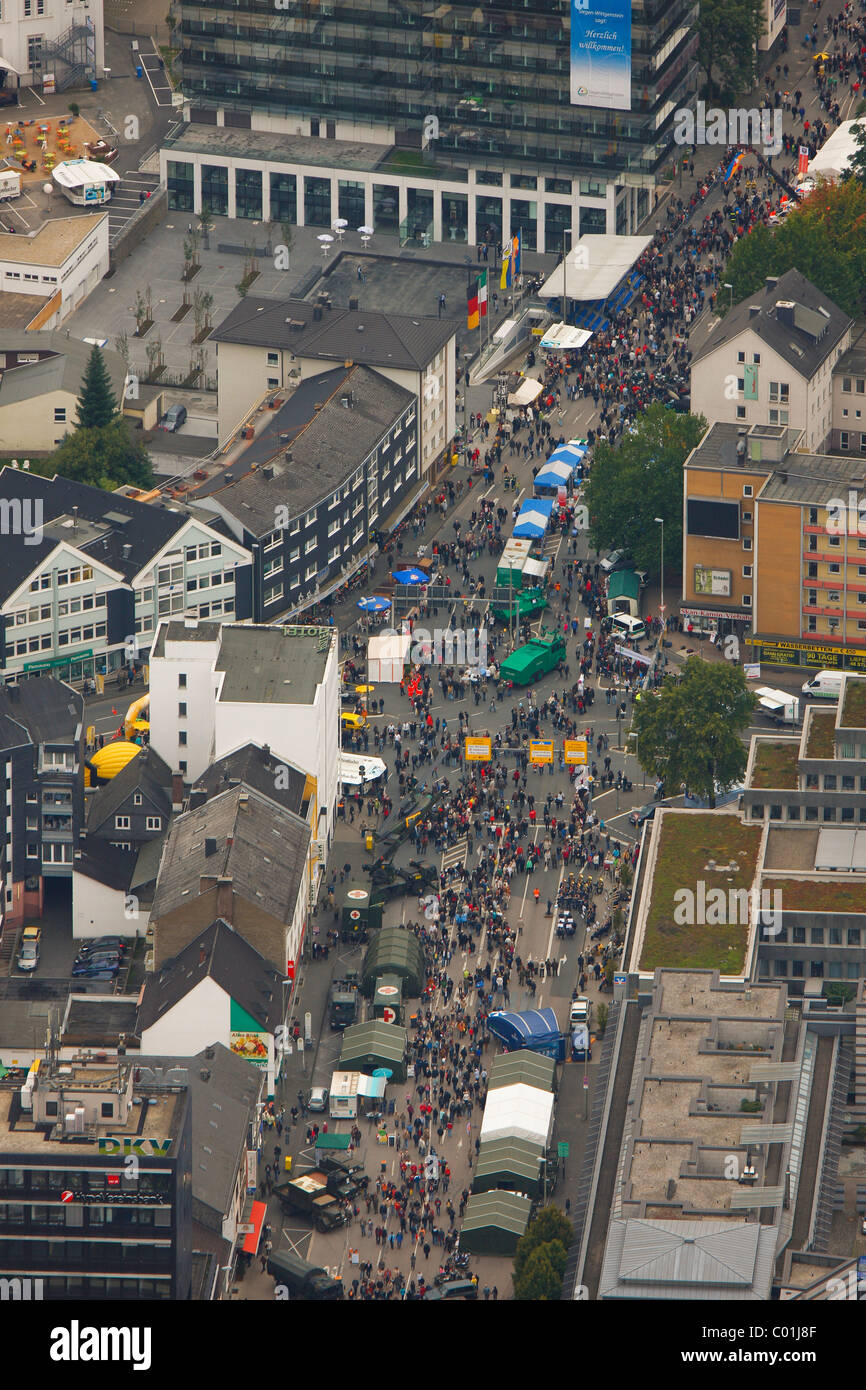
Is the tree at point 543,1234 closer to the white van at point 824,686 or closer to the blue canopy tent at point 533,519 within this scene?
the white van at point 824,686

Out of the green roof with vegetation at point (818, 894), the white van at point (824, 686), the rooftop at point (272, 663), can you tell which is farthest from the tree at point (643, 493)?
the green roof with vegetation at point (818, 894)

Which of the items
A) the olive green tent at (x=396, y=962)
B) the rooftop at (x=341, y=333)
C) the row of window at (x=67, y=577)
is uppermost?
the rooftop at (x=341, y=333)

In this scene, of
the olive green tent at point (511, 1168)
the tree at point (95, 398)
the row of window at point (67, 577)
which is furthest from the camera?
the tree at point (95, 398)

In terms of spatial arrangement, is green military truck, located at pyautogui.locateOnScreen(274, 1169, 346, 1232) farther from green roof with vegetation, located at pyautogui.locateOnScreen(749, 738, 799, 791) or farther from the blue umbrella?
the blue umbrella

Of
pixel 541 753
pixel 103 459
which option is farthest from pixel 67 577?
pixel 541 753

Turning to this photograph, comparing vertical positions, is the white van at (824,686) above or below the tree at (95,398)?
below

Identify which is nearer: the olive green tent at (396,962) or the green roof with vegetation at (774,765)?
the green roof with vegetation at (774,765)

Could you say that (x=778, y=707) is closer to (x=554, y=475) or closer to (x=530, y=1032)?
(x=554, y=475)
